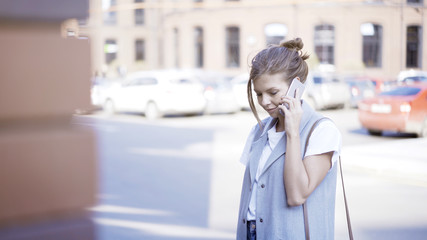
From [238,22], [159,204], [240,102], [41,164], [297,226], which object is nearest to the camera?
[41,164]

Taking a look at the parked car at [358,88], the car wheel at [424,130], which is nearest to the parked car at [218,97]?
the parked car at [358,88]

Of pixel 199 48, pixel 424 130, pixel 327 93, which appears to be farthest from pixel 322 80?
pixel 199 48

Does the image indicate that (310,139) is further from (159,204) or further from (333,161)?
(159,204)

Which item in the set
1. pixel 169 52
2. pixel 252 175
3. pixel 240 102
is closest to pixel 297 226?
pixel 252 175

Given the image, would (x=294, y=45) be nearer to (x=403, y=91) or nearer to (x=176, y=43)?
(x=403, y=91)

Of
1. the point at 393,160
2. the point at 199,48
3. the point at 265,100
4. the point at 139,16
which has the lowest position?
the point at 393,160

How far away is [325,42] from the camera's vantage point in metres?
41.1

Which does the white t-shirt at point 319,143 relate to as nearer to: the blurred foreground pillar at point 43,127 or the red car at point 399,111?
the blurred foreground pillar at point 43,127

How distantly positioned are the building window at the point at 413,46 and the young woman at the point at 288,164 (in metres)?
38.0

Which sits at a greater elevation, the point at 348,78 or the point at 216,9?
the point at 216,9

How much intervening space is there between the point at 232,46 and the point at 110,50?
1695 cm

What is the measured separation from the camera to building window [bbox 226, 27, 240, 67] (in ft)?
144

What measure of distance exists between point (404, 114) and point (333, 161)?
1324 centimetres

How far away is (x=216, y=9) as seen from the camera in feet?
146
